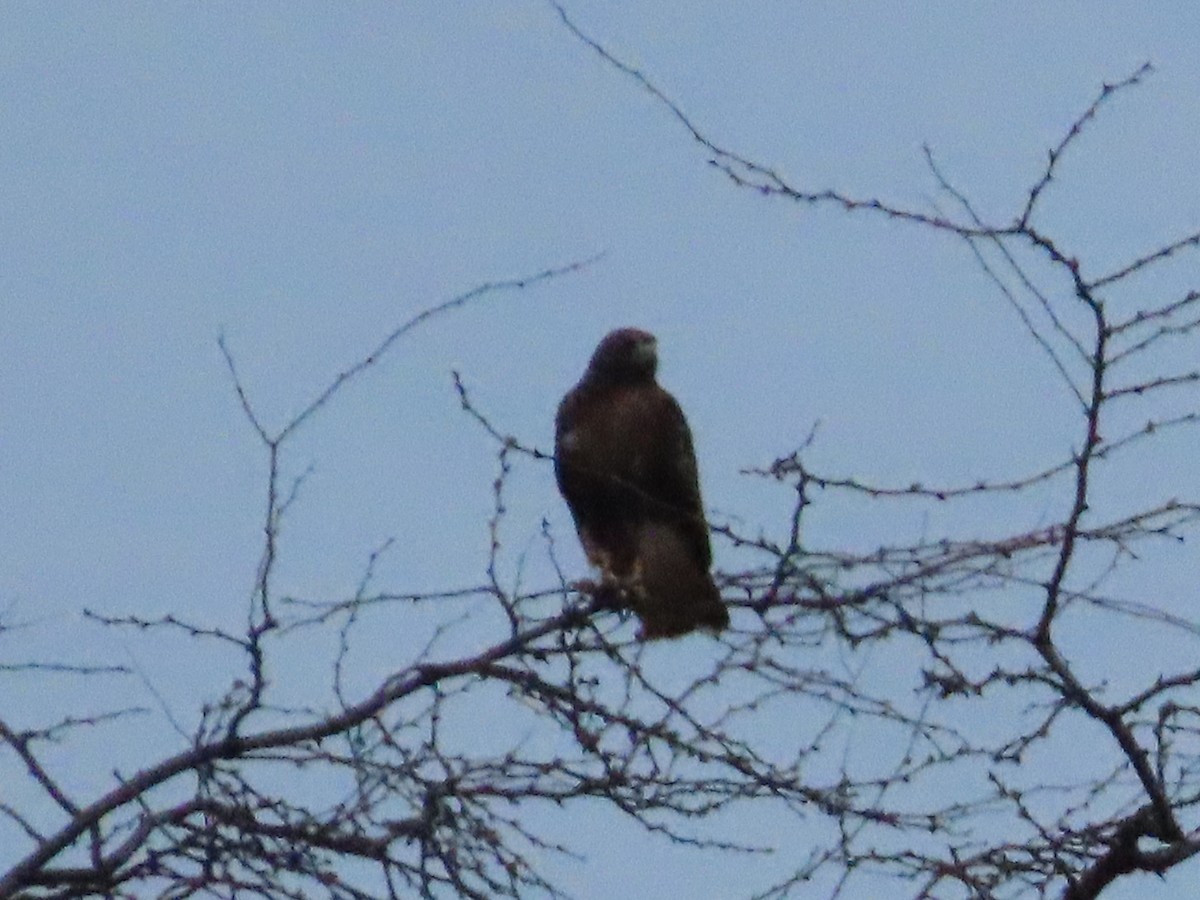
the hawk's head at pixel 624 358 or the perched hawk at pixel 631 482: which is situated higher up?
the hawk's head at pixel 624 358

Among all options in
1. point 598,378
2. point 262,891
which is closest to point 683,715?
point 262,891

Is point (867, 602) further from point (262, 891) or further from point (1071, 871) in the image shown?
point (262, 891)

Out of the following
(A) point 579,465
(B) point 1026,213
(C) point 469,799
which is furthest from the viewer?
(A) point 579,465

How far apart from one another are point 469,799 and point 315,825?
0.28 m

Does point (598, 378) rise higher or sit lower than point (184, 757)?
higher

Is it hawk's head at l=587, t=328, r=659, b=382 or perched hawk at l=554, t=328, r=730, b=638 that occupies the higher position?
hawk's head at l=587, t=328, r=659, b=382

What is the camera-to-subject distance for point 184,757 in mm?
4805

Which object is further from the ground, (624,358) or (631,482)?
(624,358)

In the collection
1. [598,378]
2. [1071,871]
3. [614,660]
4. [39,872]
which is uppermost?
[598,378]

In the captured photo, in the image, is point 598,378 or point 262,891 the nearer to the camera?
point 262,891

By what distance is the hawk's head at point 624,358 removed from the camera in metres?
7.57

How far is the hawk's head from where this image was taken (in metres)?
7.57

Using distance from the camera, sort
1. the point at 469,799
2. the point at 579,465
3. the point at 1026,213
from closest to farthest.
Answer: the point at 1026,213 → the point at 469,799 → the point at 579,465

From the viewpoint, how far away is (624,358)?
7586 mm
